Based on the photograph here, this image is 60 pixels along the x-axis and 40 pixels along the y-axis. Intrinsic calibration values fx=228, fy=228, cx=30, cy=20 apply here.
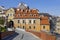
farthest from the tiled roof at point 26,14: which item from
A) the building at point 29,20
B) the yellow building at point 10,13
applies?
the yellow building at point 10,13

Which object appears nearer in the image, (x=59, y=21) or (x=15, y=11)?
(x=15, y=11)

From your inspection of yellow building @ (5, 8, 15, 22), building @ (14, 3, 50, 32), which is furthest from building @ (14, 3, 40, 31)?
yellow building @ (5, 8, 15, 22)

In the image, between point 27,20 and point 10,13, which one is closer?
point 27,20

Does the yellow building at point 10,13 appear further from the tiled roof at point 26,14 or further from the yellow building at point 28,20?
the tiled roof at point 26,14

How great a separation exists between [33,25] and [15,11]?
1061 cm

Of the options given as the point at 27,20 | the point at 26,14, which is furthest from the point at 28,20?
the point at 26,14

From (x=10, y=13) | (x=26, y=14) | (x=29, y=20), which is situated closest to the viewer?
(x=29, y=20)

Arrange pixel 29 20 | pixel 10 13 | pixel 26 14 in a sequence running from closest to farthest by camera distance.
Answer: pixel 29 20 → pixel 26 14 → pixel 10 13

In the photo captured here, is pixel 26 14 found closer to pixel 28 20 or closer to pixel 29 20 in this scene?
pixel 28 20

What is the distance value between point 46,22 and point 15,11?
14.3m

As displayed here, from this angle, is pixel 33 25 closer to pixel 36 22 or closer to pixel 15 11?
pixel 36 22

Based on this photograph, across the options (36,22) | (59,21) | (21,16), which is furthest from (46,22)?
(59,21)

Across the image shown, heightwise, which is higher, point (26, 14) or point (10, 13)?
point (10, 13)

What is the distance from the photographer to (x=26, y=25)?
9569 cm
